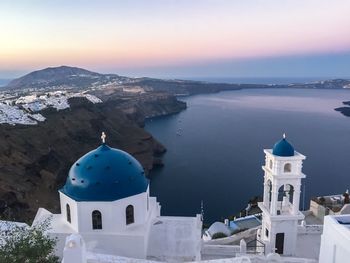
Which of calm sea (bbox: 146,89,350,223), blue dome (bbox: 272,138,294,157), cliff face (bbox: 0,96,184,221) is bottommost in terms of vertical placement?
calm sea (bbox: 146,89,350,223)

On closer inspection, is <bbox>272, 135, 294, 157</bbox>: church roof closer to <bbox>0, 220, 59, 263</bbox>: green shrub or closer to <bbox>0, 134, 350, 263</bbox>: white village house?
<bbox>0, 134, 350, 263</bbox>: white village house

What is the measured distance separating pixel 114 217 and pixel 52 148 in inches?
1444

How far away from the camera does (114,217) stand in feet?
47.7

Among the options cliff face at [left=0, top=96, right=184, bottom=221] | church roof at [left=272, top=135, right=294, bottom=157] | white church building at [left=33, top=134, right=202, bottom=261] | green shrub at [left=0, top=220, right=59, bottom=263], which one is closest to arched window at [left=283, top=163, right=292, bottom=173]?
church roof at [left=272, top=135, right=294, bottom=157]

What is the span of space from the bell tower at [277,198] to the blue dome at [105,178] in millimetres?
6760

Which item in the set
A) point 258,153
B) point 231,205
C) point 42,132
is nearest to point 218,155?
point 258,153

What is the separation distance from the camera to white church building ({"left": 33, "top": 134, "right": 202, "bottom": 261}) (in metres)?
14.3

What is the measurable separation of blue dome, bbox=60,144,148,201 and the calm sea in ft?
79.0

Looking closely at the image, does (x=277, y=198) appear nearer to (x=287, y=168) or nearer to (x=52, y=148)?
(x=287, y=168)

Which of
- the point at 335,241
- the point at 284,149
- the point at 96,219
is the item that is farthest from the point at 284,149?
the point at 96,219

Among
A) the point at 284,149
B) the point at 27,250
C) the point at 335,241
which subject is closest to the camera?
the point at 27,250

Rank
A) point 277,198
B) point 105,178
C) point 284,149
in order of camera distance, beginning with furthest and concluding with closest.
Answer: point 277,198
point 284,149
point 105,178

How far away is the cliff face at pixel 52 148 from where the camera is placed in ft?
119

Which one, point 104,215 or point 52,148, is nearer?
point 104,215
